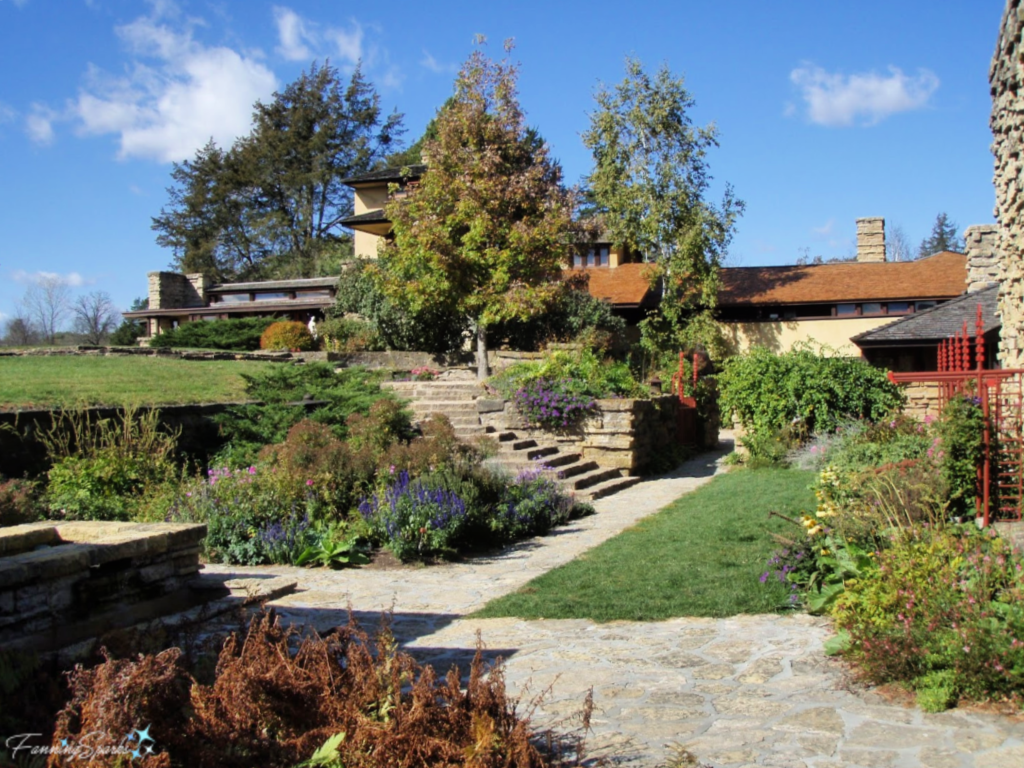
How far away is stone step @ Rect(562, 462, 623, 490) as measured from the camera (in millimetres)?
13750

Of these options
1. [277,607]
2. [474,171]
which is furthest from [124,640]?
[474,171]

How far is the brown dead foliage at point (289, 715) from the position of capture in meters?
3.04

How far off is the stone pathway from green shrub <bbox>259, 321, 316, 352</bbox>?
18.6 m

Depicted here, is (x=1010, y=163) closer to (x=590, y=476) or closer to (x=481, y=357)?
(x=590, y=476)

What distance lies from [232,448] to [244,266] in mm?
37805

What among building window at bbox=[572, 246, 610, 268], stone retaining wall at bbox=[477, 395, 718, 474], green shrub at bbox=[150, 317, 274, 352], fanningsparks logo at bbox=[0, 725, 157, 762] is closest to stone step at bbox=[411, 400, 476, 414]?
stone retaining wall at bbox=[477, 395, 718, 474]

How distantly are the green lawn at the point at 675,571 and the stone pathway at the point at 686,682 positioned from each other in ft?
Answer: 0.87

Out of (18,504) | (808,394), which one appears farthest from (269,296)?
(18,504)

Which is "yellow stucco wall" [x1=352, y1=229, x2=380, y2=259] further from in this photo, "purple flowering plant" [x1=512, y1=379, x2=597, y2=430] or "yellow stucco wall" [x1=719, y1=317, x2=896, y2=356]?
"purple flowering plant" [x1=512, y1=379, x2=597, y2=430]

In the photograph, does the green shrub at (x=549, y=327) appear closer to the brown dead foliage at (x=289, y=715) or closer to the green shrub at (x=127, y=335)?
the green shrub at (x=127, y=335)

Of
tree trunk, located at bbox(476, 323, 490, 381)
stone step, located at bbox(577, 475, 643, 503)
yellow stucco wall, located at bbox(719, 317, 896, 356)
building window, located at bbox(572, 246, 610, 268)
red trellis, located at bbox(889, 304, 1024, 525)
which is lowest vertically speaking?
stone step, located at bbox(577, 475, 643, 503)

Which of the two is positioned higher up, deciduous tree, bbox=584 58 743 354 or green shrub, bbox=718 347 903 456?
deciduous tree, bbox=584 58 743 354

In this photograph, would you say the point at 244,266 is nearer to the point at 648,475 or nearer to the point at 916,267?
the point at 916,267

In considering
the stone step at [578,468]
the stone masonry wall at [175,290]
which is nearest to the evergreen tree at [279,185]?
the stone masonry wall at [175,290]
